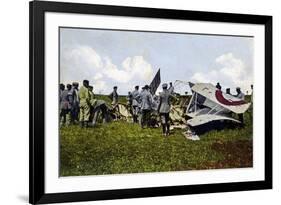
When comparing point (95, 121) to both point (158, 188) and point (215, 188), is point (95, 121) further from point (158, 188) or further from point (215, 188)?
point (215, 188)

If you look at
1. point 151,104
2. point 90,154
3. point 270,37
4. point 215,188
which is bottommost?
point 215,188

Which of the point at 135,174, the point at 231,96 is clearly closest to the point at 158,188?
the point at 135,174

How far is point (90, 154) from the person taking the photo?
1.70 metres

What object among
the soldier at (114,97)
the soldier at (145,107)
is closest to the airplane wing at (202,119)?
the soldier at (145,107)

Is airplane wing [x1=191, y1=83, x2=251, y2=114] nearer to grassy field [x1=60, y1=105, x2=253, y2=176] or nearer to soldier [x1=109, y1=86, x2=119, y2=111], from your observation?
grassy field [x1=60, y1=105, x2=253, y2=176]

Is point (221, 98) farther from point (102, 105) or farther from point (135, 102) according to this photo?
point (102, 105)

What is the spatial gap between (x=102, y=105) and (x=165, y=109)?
197 millimetres

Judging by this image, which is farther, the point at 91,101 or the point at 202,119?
the point at 202,119

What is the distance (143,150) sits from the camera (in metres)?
1.76

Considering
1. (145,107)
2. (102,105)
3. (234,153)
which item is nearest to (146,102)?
(145,107)

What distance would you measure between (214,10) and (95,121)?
1.74ft

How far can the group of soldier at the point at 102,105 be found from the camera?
1680 mm

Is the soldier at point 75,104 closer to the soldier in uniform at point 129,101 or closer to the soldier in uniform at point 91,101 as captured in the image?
the soldier in uniform at point 91,101

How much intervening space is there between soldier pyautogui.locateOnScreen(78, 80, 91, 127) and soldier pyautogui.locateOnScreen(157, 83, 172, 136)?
0.22 metres
